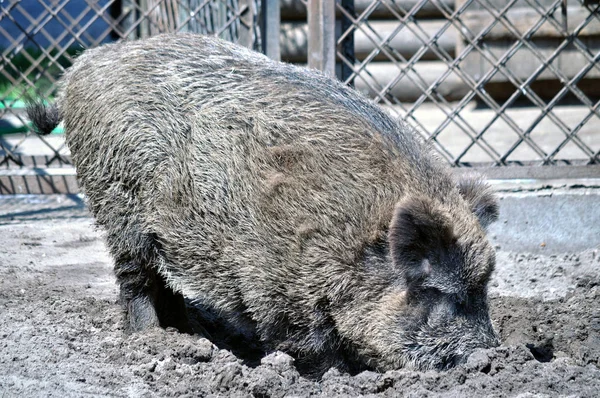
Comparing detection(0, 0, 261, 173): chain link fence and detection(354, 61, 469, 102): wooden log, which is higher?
detection(0, 0, 261, 173): chain link fence

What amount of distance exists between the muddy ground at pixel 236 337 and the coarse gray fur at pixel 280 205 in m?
0.23

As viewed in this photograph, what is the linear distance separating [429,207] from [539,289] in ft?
5.47

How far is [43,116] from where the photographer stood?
4273mm

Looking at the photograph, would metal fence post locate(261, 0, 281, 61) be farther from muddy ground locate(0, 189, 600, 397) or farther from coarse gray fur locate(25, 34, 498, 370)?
Result: muddy ground locate(0, 189, 600, 397)

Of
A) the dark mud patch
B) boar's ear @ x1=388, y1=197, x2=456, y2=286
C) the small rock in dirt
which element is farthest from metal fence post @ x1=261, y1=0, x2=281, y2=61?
the small rock in dirt

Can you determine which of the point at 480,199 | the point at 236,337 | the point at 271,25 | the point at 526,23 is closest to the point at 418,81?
the point at 526,23

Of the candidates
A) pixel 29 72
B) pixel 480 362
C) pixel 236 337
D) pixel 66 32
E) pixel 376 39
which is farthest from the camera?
pixel 376 39

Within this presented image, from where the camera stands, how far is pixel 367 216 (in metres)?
3.34

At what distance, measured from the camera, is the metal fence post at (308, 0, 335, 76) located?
17.8 feet

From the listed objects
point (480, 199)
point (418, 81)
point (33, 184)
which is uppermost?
point (480, 199)

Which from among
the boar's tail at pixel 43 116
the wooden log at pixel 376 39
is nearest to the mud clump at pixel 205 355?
the boar's tail at pixel 43 116

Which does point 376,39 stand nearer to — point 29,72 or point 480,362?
point 29,72

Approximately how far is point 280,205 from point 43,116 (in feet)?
5.32

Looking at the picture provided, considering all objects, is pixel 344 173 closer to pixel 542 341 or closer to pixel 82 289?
pixel 542 341
